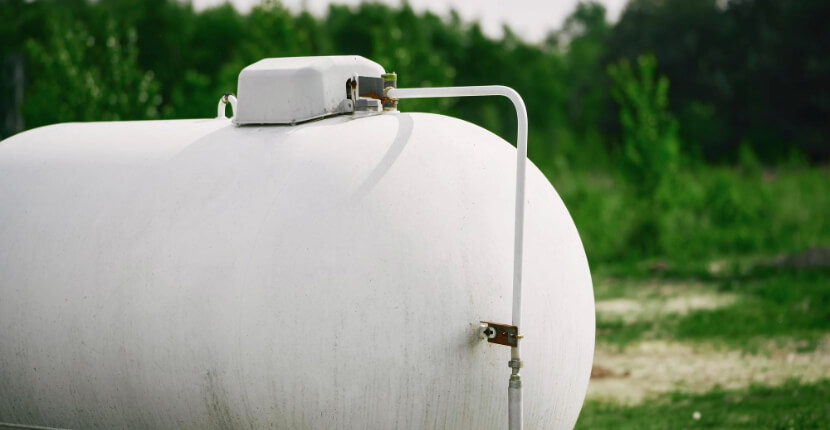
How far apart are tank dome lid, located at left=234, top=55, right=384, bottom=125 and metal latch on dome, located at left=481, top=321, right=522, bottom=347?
1.39 meters

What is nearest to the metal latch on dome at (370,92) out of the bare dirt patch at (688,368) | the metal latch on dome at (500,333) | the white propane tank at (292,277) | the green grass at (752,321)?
the white propane tank at (292,277)

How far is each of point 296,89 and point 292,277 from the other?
1.12 m

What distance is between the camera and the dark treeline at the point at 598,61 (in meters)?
29.2

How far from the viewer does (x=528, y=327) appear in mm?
4477

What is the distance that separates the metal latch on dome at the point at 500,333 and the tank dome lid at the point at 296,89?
1391mm

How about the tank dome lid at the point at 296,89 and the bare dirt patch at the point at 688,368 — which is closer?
the tank dome lid at the point at 296,89

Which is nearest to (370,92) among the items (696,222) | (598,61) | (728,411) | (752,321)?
(728,411)

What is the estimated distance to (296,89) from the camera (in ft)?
16.1

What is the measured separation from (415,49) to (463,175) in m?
13.7

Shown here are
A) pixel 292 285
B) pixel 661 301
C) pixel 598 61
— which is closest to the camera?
pixel 292 285

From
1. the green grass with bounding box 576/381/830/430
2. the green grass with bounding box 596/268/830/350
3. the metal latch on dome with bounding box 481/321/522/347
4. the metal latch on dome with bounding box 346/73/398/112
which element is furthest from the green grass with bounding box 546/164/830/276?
the metal latch on dome with bounding box 481/321/522/347

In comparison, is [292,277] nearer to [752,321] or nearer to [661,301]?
[752,321]

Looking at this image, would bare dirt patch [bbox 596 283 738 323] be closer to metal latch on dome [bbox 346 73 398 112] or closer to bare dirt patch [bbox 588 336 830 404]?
bare dirt patch [bbox 588 336 830 404]

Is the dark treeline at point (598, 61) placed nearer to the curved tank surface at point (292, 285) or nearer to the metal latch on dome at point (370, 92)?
the metal latch on dome at point (370, 92)
